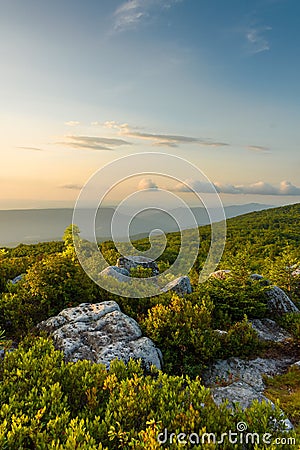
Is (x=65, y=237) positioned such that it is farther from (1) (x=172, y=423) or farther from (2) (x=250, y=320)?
(1) (x=172, y=423)

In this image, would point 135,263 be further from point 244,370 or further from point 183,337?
point 244,370

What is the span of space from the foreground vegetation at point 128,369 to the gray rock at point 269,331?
0.25 meters

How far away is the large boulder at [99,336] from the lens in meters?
7.57

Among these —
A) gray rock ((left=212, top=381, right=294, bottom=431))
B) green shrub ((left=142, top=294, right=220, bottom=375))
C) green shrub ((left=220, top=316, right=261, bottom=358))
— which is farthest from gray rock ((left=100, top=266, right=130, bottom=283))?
gray rock ((left=212, top=381, right=294, bottom=431))

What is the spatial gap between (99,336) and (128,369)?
238 centimetres

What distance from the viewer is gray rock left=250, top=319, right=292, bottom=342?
10.5 metres

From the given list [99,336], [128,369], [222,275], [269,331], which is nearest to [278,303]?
[269,331]

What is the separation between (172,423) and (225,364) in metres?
4.78

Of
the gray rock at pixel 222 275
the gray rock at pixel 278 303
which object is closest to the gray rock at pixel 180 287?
the gray rock at pixel 222 275

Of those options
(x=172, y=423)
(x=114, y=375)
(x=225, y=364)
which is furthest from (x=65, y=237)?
(x=172, y=423)

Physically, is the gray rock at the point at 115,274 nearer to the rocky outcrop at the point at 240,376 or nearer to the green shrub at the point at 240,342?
the green shrub at the point at 240,342

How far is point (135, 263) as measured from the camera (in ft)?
47.2

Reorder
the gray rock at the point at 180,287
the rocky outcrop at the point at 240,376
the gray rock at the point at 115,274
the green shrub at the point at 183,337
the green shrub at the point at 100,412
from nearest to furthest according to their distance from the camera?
the green shrub at the point at 100,412, the rocky outcrop at the point at 240,376, the green shrub at the point at 183,337, the gray rock at the point at 180,287, the gray rock at the point at 115,274

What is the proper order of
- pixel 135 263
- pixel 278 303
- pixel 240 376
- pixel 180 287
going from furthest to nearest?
1. pixel 135 263
2. pixel 278 303
3. pixel 180 287
4. pixel 240 376
